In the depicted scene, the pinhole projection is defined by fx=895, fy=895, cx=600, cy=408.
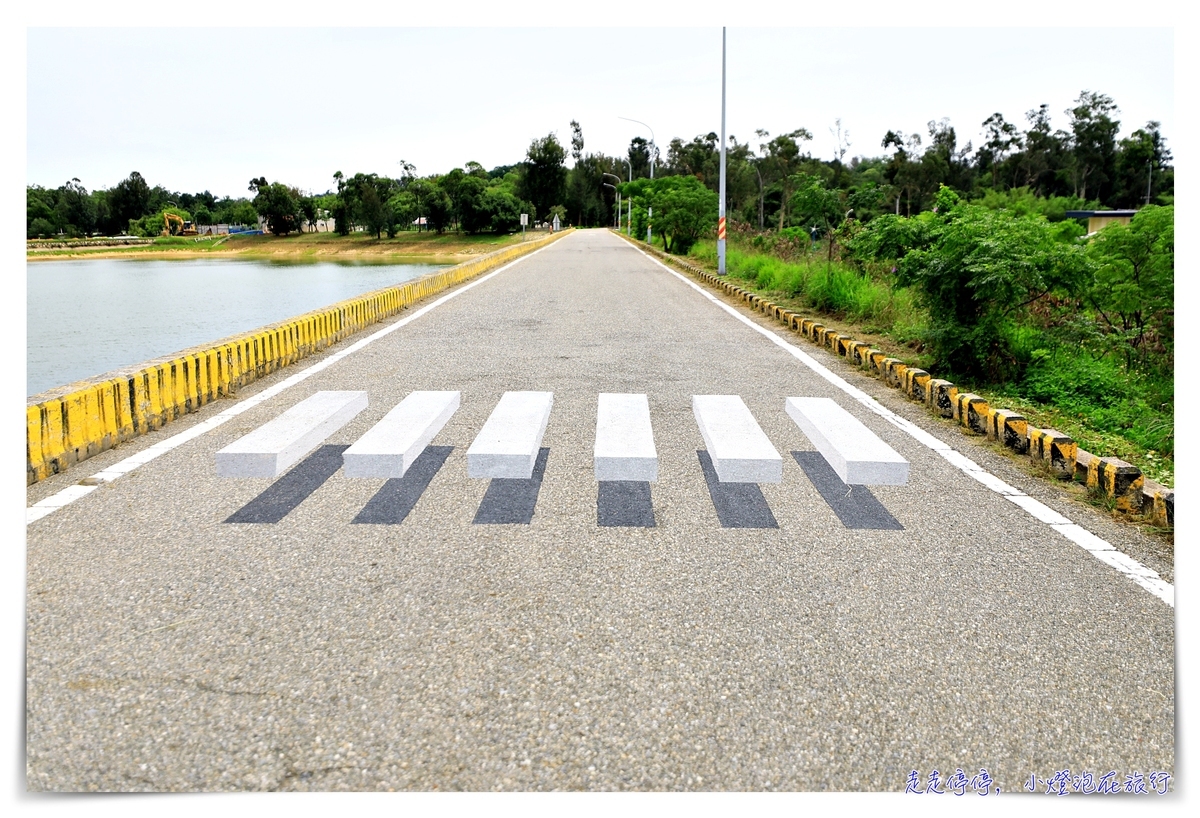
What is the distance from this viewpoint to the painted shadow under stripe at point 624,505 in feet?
14.2

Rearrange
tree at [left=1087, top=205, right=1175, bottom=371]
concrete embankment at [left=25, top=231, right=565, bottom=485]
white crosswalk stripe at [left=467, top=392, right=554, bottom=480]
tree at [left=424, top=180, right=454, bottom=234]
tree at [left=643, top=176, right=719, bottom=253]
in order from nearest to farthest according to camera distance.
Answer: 1. white crosswalk stripe at [left=467, top=392, right=554, bottom=480]
2. concrete embankment at [left=25, top=231, right=565, bottom=485]
3. tree at [left=1087, top=205, right=1175, bottom=371]
4. tree at [left=643, top=176, right=719, bottom=253]
5. tree at [left=424, top=180, right=454, bottom=234]

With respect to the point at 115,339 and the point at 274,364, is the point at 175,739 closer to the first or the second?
the point at 274,364

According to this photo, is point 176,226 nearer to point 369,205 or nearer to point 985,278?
point 369,205

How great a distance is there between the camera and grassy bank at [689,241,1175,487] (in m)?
6.17

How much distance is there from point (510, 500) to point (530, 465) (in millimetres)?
208

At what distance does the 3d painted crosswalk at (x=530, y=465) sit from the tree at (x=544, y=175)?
10061 cm

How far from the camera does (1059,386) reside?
7.77m

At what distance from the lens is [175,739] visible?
252 cm

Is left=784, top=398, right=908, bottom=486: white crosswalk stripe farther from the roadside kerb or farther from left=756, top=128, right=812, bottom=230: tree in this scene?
left=756, top=128, right=812, bottom=230: tree

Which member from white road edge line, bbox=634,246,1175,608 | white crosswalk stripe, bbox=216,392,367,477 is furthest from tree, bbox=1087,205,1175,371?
white crosswalk stripe, bbox=216,392,367,477

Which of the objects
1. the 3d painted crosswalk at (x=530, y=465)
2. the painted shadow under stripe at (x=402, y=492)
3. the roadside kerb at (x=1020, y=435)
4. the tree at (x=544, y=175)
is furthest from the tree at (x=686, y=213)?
the tree at (x=544, y=175)

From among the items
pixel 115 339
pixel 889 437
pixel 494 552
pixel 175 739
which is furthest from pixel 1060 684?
pixel 115 339

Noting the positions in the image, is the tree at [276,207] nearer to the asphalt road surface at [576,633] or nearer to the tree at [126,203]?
the tree at [126,203]

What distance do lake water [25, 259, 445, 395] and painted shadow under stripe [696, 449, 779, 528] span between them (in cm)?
544
